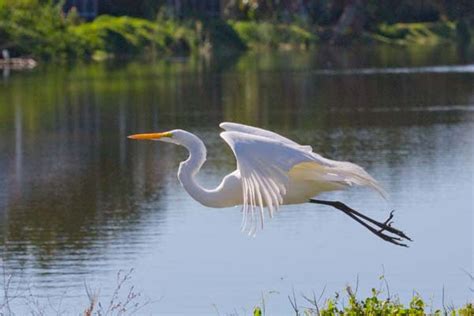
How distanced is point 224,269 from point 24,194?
5.85 metres

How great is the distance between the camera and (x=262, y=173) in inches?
331

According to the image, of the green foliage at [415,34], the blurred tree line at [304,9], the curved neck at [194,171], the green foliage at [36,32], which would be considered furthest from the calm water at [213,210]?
the green foliage at [415,34]

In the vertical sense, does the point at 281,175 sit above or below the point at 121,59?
above

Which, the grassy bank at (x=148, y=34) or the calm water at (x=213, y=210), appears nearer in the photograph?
the calm water at (x=213, y=210)

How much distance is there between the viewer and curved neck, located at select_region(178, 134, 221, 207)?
9375mm

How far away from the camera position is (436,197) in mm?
17266

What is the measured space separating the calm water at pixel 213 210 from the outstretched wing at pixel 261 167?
2.71 metres

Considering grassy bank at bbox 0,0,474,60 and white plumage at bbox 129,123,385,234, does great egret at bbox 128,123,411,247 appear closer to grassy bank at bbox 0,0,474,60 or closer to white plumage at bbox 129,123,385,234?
white plumage at bbox 129,123,385,234

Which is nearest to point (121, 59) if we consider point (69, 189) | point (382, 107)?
point (382, 107)

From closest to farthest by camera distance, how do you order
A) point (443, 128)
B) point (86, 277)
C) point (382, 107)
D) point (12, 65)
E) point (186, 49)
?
point (86, 277), point (443, 128), point (382, 107), point (12, 65), point (186, 49)

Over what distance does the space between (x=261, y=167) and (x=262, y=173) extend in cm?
5

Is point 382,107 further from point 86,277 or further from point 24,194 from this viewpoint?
point 86,277

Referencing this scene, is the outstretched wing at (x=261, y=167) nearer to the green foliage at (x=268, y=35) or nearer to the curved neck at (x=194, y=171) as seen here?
the curved neck at (x=194, y=171)

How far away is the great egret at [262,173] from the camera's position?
836 centimetres
